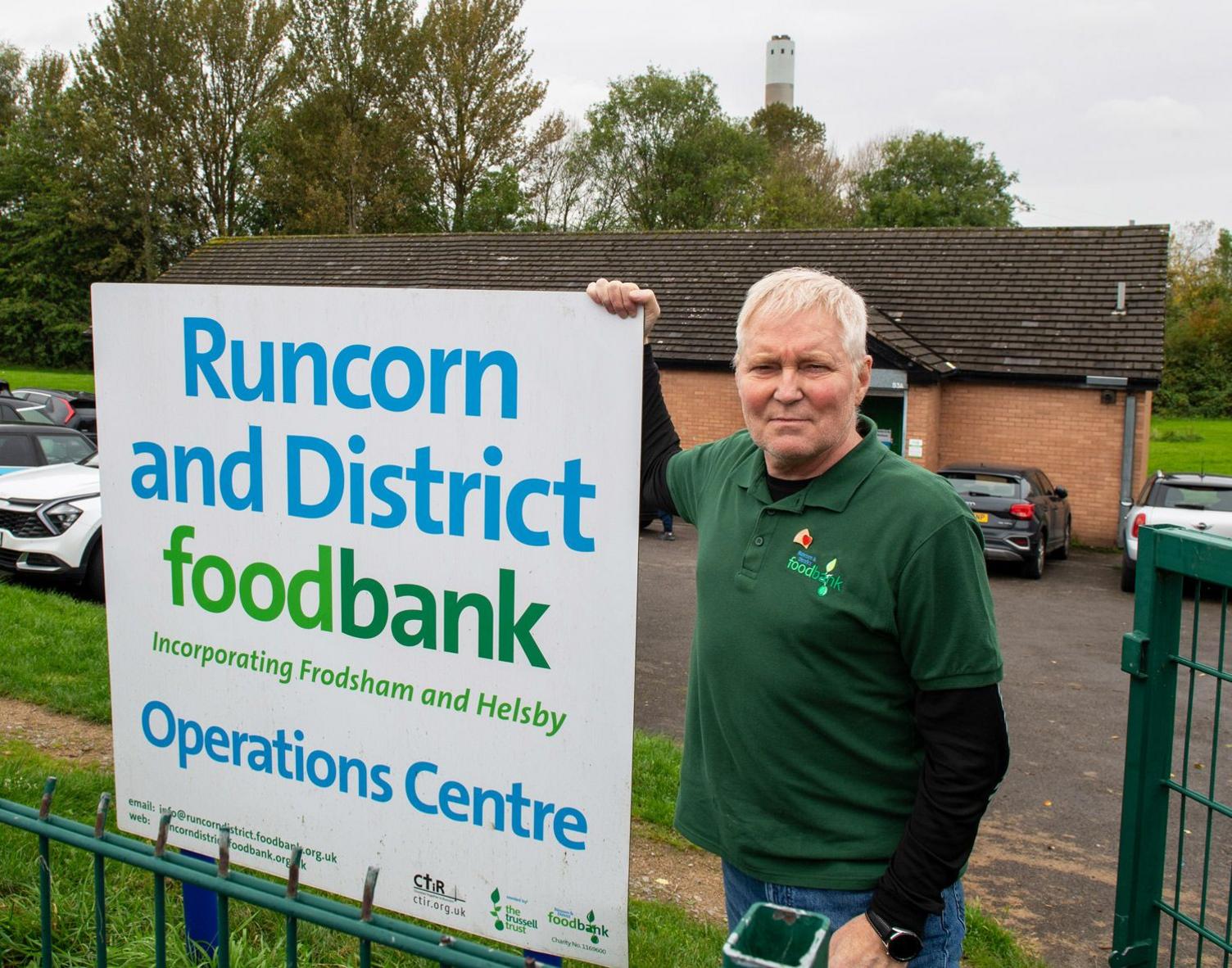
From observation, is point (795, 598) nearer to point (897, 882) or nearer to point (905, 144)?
point (897, 882)

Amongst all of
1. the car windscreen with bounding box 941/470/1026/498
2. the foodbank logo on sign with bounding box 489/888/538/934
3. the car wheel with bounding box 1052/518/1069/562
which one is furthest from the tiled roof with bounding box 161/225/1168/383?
the foodbank logo on sign with bounding box 489/888/538/934

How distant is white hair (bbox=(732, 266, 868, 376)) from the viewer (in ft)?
6.98

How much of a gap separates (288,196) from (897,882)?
46.4m

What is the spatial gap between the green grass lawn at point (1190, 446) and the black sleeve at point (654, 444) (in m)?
24.0

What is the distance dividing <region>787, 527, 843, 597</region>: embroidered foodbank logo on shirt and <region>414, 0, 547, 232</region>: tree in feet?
150

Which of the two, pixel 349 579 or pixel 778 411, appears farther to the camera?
pixel 349 579

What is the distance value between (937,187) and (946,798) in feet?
162

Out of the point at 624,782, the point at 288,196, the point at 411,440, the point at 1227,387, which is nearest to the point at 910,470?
the point at 624,782

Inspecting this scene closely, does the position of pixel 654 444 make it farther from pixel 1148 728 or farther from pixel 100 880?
pixel 100 880

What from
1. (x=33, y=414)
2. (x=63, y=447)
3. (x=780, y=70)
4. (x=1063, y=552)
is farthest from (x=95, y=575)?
(x=780, y=70)

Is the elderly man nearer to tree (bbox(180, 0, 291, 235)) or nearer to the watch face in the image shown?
the watch face

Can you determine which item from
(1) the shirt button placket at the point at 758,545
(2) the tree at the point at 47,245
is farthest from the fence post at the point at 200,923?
(2) the tree at the point at 47,245

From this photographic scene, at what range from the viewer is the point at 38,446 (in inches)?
484

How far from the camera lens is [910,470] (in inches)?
83.7
